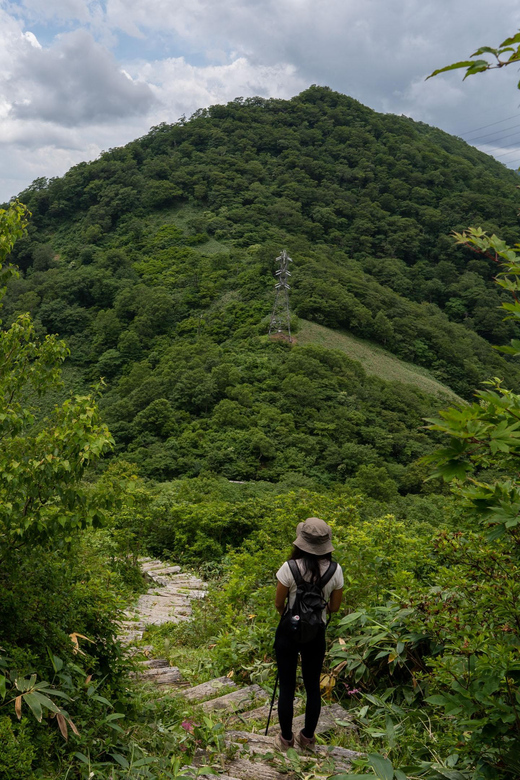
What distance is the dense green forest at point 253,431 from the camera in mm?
2523

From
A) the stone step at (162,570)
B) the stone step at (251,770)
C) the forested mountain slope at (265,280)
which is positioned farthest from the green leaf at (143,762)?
the forested mountain slope at (265,280)

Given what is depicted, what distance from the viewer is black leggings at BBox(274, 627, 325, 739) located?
3.10 meters

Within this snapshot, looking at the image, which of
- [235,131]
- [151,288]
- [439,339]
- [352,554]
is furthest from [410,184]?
[352,554]

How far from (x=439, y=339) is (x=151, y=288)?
24.8m

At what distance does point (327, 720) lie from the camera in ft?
11.4

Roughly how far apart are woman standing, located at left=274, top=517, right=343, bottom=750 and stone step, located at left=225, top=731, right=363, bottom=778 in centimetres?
6

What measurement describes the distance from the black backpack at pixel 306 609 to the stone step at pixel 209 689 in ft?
3.77

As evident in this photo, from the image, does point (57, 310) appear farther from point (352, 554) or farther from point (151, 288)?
point (352, 554)

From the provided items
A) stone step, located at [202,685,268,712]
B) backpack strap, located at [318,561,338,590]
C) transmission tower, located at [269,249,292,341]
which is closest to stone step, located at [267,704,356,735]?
stone step, located at [202,685,268,712]

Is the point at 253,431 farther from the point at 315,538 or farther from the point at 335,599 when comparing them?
the point at 315,538

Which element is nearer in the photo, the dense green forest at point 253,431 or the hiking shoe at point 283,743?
the dense green forest at point 253,431

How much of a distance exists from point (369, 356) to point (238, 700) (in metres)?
34.8

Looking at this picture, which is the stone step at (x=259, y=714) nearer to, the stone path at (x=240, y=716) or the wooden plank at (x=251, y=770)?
the stone path at (x=240, y=716)

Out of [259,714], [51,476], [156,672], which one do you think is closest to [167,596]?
[156,672]
